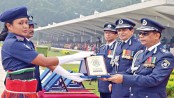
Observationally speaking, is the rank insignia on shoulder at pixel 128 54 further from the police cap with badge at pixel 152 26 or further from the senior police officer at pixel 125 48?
the police cap with badge at pixel 152 26

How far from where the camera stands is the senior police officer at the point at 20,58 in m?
3.12

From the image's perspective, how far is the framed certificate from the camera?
3.46 meters

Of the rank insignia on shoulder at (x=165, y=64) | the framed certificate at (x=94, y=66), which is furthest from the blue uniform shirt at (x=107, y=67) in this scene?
the rank insignia on shoulder at (x=165, y=64)

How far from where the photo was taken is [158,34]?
11.6ft

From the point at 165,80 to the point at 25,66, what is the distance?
133cm

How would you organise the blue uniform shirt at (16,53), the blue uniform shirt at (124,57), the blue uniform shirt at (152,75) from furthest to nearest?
the blue uniform shirt at (124,57)
the blue uniform shirt at (152,75)
the blue uniform shirt at (16,53)

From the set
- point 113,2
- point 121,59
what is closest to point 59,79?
point 121,59

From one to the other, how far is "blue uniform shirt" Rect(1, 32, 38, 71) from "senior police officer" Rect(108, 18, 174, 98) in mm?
821

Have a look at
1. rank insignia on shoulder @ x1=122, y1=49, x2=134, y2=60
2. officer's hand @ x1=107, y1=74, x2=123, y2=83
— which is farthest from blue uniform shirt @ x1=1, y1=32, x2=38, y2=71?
rank insignia on shoulder @ x1=122, y1=49, x2=134, y2=60

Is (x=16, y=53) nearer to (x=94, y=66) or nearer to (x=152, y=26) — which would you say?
(x=94, y=66)

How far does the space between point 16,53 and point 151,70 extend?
1.28 m

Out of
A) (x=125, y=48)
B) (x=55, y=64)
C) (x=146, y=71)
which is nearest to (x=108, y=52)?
(x=125, y=48)

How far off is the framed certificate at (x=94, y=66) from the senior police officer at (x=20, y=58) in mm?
248

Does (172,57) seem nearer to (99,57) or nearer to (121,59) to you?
(99,57)
